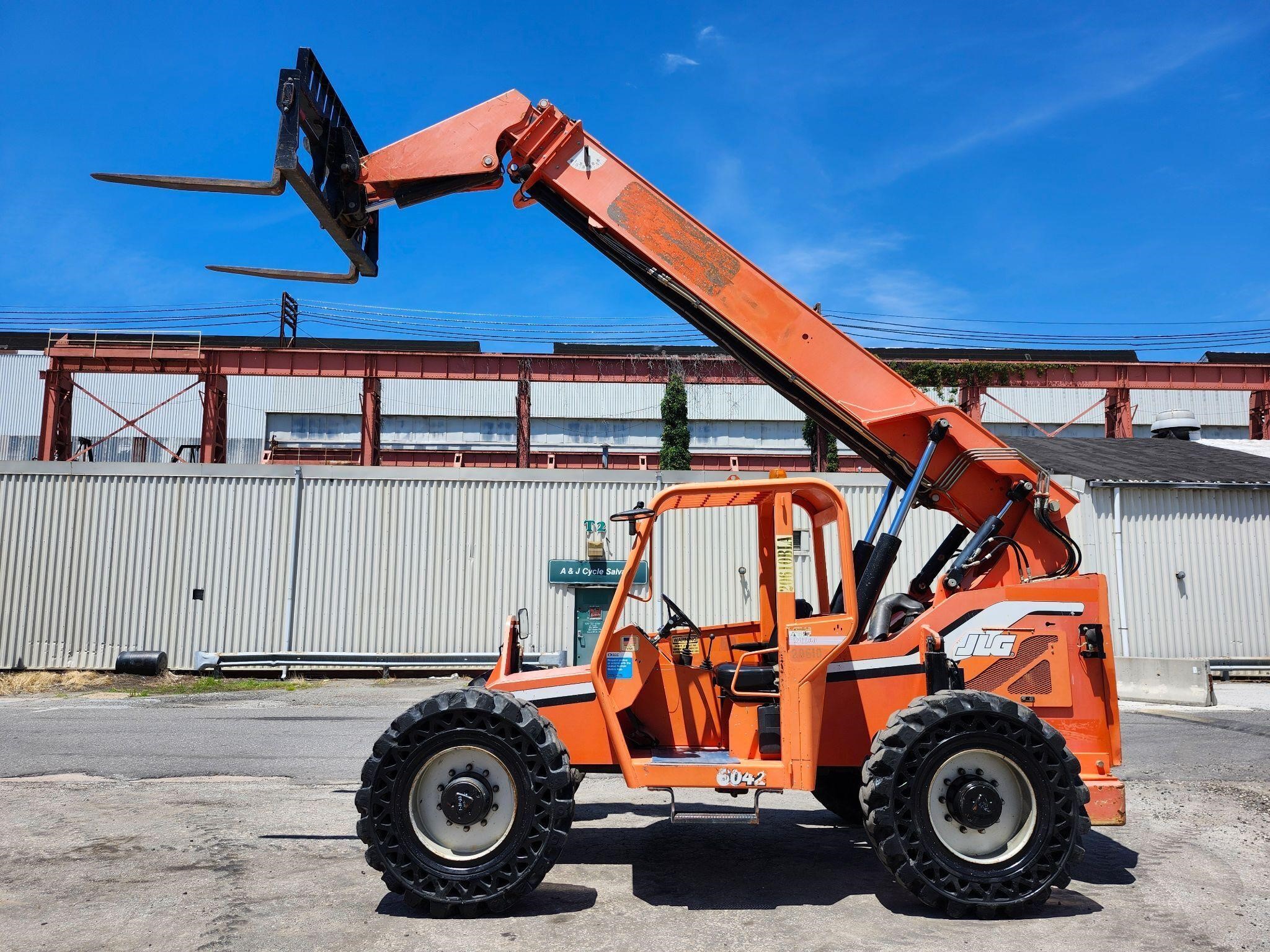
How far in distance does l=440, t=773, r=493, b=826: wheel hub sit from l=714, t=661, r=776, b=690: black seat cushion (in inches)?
66.0

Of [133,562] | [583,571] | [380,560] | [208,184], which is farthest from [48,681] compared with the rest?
[208,184]

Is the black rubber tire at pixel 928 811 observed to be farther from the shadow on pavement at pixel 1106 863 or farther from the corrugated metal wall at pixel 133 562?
the corrugated metal wall at pixel 133 562

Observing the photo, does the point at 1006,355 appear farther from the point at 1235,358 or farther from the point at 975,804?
the point at 975,804

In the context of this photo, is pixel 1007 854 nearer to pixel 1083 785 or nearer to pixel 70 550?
pixel 1083 785

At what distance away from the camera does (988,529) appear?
616cm

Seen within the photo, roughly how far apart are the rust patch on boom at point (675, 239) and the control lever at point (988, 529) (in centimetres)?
246

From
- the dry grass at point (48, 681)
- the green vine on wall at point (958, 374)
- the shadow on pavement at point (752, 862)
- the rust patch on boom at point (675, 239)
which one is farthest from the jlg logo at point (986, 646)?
the green vine on wall at point (958, 374)

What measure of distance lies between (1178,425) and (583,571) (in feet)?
65.8

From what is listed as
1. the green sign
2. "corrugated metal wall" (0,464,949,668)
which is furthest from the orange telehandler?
"corrugated metal wall" (0,464,949,668)

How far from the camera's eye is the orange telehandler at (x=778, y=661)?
502cm

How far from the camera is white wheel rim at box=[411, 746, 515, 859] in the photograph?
5.08 m

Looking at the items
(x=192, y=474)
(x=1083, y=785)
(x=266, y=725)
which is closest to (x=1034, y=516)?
(x=1083, y=785)

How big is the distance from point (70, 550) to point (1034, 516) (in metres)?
20.9

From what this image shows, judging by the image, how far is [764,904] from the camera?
5.15 meters
